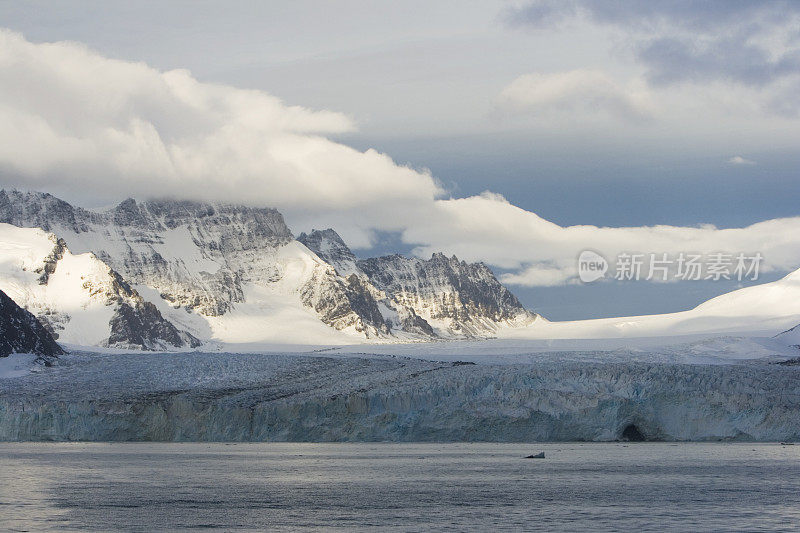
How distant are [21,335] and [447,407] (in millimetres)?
53417

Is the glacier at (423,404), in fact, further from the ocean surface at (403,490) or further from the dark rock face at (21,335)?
the dark rock face at (21,335)

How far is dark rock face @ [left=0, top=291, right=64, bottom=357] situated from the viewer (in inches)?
3799

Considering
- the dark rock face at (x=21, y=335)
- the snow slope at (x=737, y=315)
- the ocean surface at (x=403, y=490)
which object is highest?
the snow slope at (x=737, y=315)

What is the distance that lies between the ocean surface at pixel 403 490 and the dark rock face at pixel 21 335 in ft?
125

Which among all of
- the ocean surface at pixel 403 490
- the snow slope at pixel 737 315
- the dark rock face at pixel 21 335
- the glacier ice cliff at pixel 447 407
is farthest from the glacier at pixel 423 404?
the snow slope at pixel 737 315

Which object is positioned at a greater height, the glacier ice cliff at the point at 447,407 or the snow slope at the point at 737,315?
the snow slope at the point at 737,315

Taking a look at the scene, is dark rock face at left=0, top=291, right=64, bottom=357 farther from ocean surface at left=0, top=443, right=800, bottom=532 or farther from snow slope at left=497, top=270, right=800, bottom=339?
snow slope at left=497, top=270, right=800, bottom=339

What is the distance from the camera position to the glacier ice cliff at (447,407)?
6138cm

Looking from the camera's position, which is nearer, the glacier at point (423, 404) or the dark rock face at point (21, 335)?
the glacier at point (423, 404)

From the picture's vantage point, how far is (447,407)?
205 feet

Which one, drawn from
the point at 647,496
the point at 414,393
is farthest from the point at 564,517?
the point at 414,393

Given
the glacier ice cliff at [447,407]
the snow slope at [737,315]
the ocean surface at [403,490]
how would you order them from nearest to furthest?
the ocean surface at [403,490], the glacier ice cliff at [447,407], the snow slope at [737,315]

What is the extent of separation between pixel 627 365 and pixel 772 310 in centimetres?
10661

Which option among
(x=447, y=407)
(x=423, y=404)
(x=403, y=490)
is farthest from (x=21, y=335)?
(x=403, y=490)
